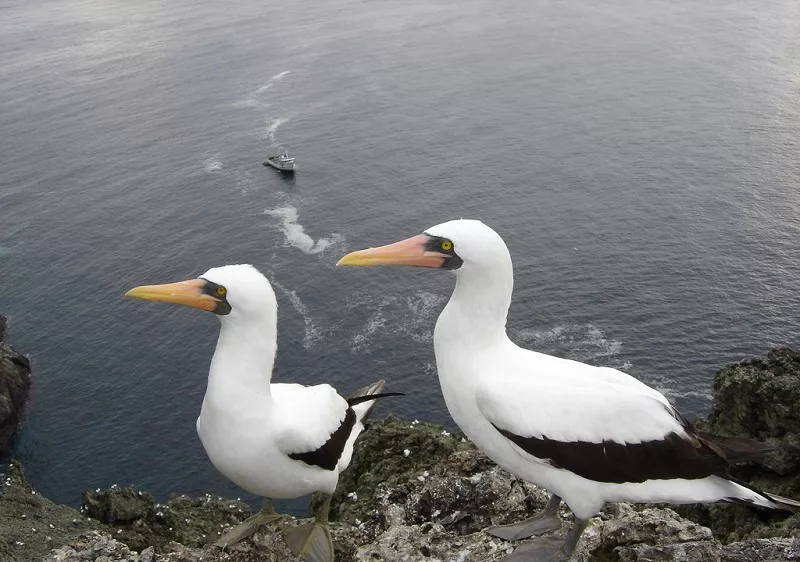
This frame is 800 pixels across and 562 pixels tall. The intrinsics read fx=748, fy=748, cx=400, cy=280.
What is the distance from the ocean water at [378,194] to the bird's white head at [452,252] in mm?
54003

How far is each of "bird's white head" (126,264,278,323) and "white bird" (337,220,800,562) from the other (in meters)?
1.87

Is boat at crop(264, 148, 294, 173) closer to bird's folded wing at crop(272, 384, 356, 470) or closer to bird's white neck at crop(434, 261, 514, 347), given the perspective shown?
bird's folded wing at crop(272, 384, 356, 470)

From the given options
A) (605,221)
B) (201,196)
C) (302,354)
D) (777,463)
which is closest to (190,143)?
(201,196)

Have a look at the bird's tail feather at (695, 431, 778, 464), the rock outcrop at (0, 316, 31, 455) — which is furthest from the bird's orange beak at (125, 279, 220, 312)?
the rock outcrop at (0, 316, 31, 455)

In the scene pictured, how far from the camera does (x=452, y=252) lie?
1248cm

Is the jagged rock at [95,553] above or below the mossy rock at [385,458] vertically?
above

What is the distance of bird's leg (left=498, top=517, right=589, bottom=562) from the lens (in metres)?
12.8

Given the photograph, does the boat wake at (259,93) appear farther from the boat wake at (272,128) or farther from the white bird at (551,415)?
the white bird at (551,415)

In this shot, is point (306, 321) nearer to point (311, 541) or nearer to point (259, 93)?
point (311, 541)

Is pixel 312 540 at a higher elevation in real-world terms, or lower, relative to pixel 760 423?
higher

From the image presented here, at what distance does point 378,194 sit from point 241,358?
91.7 meters

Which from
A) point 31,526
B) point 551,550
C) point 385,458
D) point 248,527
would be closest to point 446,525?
point 551,550

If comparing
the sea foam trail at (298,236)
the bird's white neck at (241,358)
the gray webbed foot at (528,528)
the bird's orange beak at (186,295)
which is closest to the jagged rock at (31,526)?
the bird's white neck at (241,358)

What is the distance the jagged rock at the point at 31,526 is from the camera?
63.8 feet
